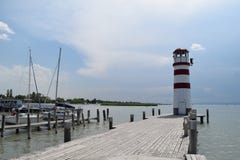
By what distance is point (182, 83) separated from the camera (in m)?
27.2

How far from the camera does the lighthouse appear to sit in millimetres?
27266

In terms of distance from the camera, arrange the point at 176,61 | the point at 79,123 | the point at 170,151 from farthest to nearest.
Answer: the point at 79,123 < the point at 176,61 < the point at 170,151

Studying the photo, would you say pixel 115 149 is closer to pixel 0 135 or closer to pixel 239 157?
pixel 239 157

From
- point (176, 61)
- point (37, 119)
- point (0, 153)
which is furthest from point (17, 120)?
point (176, 61)

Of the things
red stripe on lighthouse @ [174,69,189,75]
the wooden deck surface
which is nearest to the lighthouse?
red stripe on lighthouse @ [174,69,189,75]

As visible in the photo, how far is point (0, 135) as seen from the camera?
65.8ft

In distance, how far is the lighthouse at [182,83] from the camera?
1073 inches

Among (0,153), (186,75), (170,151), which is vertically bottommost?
(0,153)

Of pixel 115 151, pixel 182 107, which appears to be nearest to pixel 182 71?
pixel 182 107

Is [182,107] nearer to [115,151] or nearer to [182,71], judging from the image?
[182,71]

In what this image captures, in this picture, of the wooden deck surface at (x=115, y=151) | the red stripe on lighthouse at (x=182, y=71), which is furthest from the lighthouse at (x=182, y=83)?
the wooden deck surface at (x=115, y=151)

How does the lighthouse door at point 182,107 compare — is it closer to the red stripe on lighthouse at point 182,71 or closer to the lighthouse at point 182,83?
the lighthouse at point 182,83

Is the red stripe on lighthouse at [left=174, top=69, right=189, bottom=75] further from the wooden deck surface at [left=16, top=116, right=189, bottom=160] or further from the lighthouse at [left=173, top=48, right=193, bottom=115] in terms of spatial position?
the wooden deck surface at [left=16, top=116, right=189, bottom=160]

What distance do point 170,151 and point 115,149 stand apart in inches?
68.6
